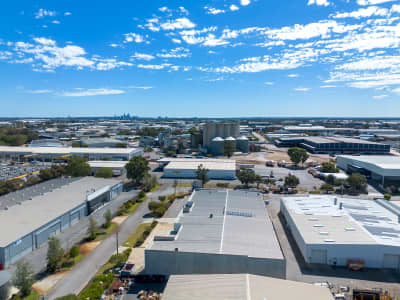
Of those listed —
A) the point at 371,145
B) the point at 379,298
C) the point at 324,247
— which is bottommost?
the point at 379,298

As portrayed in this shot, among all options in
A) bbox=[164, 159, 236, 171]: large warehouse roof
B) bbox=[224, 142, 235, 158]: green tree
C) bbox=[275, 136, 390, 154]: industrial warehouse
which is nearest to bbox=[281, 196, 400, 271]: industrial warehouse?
bbox=[164, 159, 236, 171]: large warehouse roof

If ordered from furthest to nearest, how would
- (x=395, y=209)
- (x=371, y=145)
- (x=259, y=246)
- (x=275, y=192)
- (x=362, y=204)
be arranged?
(x=371, y=145), (x=275, y=192), (x=362, y=204), (x=395, y=209), (x=259, y=246)

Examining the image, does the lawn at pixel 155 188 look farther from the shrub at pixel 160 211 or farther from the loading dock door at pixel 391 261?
the loading dock door at pixel 391 261

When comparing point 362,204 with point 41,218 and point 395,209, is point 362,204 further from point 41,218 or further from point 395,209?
point 41,218

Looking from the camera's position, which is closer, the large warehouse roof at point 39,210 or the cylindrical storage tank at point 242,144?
the large warehouse roof at point 39,210

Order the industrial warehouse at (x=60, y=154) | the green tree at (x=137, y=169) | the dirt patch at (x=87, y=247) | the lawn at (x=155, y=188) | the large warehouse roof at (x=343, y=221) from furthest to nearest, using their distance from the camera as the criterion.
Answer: the industrial warehouse at (x=60, y=154), the green tree at (x=137, y=169), the lawn at (x=155, y=188), the dirt patch at (x=87, y=247), the large warehouse roof at (x=343, y=221)

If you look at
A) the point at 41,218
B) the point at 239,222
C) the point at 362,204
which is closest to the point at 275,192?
the point at 362,204

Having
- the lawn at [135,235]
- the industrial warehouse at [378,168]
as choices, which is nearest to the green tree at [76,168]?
the lawn at [135,235]
